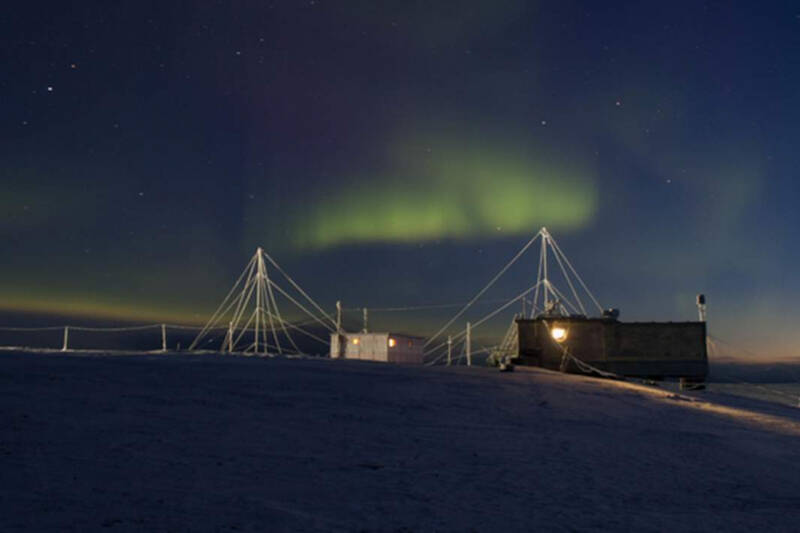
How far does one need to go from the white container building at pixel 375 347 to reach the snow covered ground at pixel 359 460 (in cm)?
2201

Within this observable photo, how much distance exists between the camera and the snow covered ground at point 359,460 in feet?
18.0

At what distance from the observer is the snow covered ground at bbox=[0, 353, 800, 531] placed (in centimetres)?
Result: 548

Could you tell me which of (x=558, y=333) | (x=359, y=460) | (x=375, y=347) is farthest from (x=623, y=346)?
(x=359, y=460)

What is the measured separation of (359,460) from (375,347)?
29.2 m

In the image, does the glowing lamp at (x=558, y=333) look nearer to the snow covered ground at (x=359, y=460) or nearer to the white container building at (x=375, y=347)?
the white container building at (x=375, y=347)

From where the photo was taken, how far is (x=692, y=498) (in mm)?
6980

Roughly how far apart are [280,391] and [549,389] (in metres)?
7.92

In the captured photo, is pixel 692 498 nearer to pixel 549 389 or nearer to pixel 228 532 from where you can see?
pixel 228 532

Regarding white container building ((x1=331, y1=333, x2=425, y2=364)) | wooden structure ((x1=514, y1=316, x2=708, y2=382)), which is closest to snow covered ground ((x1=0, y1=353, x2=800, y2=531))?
wooden structure ((x1=514, y1=316, x2=708, y2=382))

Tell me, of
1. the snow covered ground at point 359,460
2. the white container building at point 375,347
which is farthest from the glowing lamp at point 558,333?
the snow covered ground at point 359,460

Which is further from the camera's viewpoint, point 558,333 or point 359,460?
point 558,333

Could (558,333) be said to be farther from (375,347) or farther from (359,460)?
(359,460)

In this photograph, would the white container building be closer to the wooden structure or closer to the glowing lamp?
the wooden structure

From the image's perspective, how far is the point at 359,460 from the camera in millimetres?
7680
